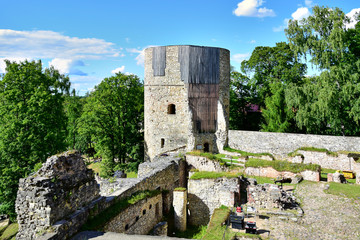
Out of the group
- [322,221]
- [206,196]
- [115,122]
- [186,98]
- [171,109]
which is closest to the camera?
[322,221]

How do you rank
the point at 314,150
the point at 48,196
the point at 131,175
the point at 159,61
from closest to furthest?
1. the point at 48,196
2. the point at 314,150
3. the point at 159,61
4. the point at 131,175

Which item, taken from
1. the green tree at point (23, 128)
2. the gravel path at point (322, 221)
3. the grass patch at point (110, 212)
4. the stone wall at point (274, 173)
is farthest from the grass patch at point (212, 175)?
the green tree at point (23, 128)

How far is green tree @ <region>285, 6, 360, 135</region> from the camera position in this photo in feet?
68.1

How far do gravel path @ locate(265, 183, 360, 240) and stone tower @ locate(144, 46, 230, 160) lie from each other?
10.1 m

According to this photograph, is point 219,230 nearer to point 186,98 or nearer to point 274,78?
point 186,98

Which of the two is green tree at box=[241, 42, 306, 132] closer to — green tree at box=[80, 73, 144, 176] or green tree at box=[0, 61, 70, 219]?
green tree at box=[80, 73, 144, 176]

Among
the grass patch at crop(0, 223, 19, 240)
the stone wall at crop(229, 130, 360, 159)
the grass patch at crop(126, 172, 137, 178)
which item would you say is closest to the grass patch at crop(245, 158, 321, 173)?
the stone wall at crop(229, 130, 360, 159)

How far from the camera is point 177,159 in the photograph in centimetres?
1747

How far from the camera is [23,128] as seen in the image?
16500 mm

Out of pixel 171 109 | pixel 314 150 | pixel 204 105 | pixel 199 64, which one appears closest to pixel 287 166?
pixel 314 150

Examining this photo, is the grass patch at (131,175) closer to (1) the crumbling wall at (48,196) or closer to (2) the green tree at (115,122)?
(2) the green tree at (115,122)

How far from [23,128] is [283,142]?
1717 centimetres

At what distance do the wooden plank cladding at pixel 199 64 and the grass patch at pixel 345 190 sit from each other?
443 inches

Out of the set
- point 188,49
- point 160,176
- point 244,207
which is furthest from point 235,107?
point 244,207
